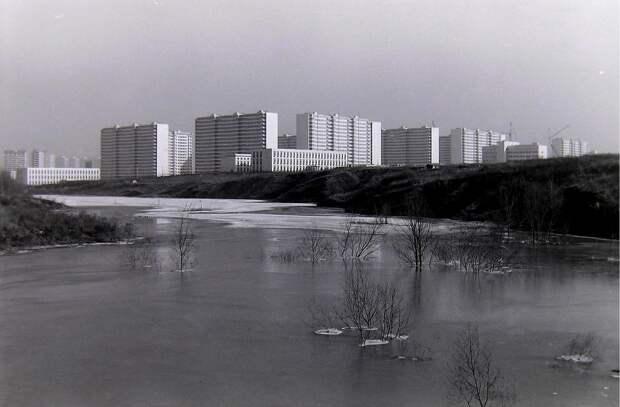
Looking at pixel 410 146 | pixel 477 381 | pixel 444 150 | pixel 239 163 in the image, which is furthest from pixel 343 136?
pixel 477 381

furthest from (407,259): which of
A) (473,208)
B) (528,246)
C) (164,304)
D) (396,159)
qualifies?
(396,159)

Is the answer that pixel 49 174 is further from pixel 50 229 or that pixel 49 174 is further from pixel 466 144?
pixel 50 229

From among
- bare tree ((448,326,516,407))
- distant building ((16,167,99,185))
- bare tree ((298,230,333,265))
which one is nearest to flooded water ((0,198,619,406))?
bare tree ((448,326,516,407))

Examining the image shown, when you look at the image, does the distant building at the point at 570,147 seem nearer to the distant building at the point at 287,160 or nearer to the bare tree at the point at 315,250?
the bare tree at the point at 315,250

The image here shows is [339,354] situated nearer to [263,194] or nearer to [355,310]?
[355,310]

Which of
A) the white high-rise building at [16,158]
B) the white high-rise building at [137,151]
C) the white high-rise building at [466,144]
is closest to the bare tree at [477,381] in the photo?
the white high-rise building at [137,151]

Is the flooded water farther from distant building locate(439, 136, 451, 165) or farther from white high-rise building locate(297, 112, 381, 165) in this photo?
distant building locate(439, 136, 451, 165)
